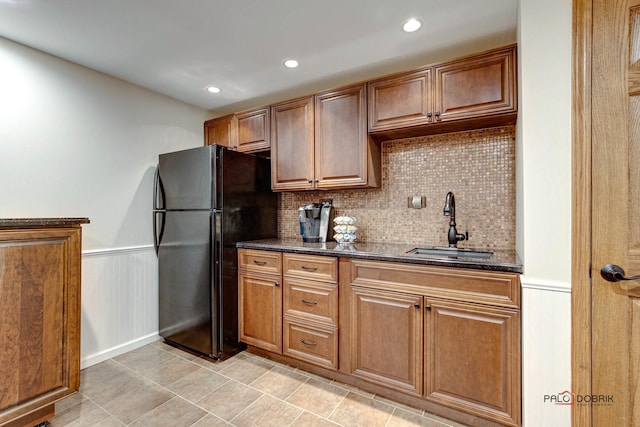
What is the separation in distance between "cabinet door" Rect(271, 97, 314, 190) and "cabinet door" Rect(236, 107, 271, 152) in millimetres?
86

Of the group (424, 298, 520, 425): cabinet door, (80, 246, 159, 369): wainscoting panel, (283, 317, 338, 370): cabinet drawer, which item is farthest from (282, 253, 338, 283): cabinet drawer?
(80, 246, 159, 369): wainscoting panel

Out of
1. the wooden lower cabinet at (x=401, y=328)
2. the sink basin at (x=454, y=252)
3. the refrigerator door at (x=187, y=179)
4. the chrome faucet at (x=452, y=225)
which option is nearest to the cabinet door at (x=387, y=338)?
the wooden lower cabinet at (x=401, y=328)

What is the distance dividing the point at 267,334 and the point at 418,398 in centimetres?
121

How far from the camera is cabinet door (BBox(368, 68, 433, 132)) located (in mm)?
2031

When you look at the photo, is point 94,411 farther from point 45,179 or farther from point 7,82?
point 7,82

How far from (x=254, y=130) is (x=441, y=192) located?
1.86m

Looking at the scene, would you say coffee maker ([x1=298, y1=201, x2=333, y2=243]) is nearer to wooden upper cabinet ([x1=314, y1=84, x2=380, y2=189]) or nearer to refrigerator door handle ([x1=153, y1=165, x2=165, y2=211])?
wooden upper cabinet ([x1=314, y1=84, x2=380, y2=189])

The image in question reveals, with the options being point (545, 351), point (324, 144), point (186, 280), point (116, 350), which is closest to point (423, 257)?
point (545, 351)

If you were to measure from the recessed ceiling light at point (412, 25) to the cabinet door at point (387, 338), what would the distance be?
5.59 ft

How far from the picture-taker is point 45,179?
212cm

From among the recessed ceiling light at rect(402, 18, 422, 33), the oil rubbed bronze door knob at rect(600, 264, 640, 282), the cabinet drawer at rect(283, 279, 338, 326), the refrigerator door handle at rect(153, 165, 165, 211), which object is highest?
the recessed ceiling light at rect(402, 18, 422, 33)

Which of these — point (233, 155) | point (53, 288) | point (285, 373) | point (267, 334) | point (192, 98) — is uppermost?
point (192, 98)

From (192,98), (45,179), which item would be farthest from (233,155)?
(45,179)

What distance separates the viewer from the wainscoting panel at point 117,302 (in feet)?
7.64
